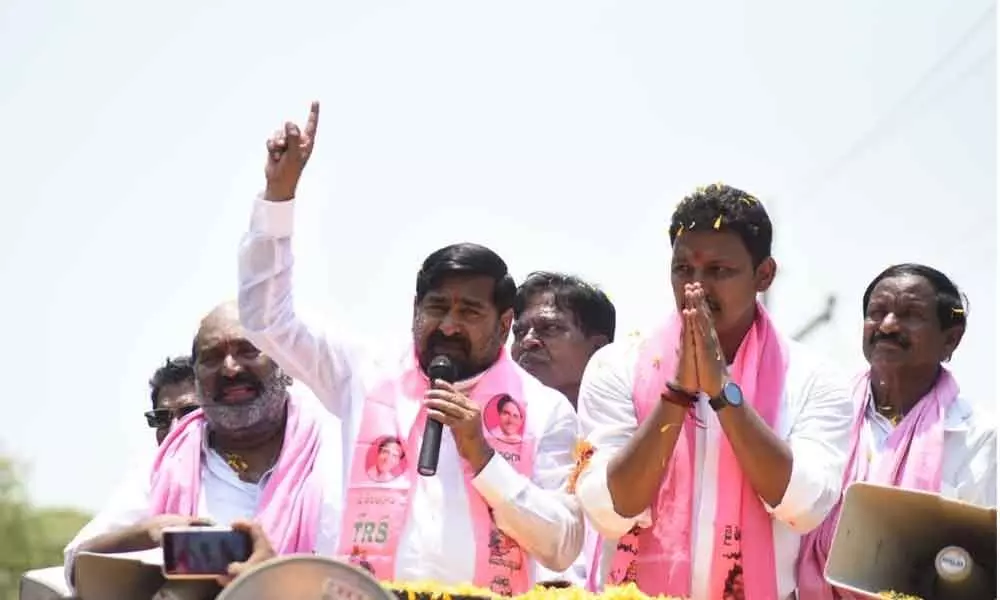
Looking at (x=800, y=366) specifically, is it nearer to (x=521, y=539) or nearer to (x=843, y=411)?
(x=843, y=411)

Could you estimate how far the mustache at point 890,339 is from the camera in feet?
22.0

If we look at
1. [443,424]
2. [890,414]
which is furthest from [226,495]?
[890,414]

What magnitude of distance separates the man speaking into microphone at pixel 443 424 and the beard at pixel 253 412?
12.5 inches

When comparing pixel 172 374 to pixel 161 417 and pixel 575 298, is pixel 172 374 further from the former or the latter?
pixel 575 298

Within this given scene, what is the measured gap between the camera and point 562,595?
5008 mm

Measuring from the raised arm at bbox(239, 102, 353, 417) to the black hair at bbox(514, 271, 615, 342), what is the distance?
5.10 feet

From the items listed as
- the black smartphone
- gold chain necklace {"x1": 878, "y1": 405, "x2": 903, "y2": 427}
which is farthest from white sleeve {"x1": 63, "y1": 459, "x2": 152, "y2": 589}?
gold chain necklace {"x1": 878, "y1": 405, "x2": 903, "y2": 427}

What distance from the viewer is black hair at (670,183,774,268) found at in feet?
18.8

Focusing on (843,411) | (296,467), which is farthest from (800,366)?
(296,467)

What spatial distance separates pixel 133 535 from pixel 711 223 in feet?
6.60

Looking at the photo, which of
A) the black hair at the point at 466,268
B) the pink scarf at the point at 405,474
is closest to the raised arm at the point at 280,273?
the pink scarf at the point at 405,474

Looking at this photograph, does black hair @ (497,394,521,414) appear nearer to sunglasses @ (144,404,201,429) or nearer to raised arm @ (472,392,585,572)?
raised arm @ (472,392,585,572)

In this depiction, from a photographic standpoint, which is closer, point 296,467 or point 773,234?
point 773,234

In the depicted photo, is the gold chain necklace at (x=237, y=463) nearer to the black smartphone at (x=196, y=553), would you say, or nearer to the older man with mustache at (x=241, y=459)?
the older man with mustache at (x=241, y=459)
